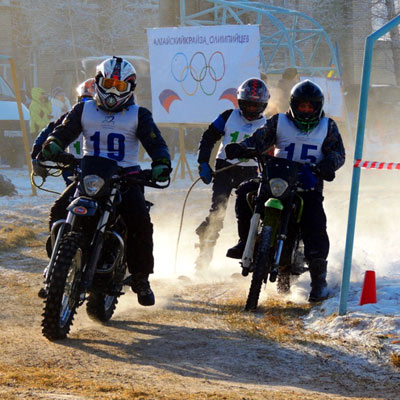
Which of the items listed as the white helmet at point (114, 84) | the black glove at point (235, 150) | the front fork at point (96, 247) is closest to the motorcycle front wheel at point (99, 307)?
the front fork at point (96, 247)

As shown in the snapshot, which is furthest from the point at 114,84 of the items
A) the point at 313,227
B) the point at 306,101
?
the point at 313,227

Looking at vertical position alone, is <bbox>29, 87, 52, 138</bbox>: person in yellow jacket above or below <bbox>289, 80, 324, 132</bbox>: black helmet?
below

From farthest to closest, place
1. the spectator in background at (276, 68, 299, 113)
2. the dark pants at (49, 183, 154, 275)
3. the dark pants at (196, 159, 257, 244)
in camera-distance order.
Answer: the spectator in background at (276, 68, 299, 113), the dark pants at (196, 159, 257, 244), the dark pants at (49, 183, 154, 275)

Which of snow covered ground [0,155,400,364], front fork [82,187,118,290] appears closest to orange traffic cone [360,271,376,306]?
snow covered ground [0,155,400,364]

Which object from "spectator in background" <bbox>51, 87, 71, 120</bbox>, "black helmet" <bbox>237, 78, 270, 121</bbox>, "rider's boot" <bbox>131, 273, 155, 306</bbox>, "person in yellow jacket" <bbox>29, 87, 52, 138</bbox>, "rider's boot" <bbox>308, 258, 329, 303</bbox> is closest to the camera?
"rider's boot" <bbox>131, 273, 155, 306</bbox>

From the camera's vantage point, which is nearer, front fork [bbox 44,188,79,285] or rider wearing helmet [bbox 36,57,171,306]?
front fork [bbox 44,188,79,285]

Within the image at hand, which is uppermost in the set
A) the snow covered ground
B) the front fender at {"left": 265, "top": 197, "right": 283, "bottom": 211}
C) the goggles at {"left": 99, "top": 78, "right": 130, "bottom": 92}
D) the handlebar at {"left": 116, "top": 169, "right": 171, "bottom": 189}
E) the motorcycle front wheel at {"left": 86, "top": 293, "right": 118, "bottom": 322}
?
the goggles at {"left": 99, "top": 78, "right": 130, "bottom": 92}

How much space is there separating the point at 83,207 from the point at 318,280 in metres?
2.29

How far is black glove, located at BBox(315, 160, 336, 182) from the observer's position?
698 centimetres

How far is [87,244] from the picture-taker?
6.11 meters

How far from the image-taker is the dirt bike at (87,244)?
581cm

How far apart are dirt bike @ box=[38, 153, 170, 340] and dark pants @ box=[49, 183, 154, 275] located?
0.07 meters

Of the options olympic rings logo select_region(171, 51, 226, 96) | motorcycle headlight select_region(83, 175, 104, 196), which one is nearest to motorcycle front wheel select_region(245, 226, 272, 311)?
motorcycle headlight select_region(83, 175, 104, 196)

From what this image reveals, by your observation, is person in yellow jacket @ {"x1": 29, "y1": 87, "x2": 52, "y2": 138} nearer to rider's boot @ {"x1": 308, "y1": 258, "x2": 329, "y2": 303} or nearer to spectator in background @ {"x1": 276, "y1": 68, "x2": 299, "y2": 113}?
spectator in background @ {"x1": 276, "y1": 68, "x2": 299, "y2": 113}
